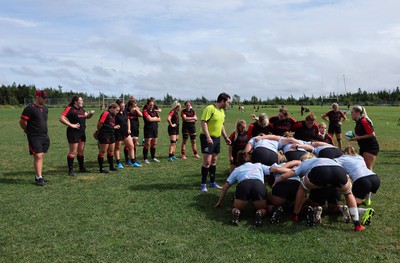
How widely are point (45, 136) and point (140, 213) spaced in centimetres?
368

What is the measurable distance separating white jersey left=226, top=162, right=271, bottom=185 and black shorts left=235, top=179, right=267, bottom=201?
0.37ft

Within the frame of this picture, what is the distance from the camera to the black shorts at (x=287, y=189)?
5.61 metres

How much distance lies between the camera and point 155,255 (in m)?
4.37

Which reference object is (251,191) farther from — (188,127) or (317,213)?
(188,127)

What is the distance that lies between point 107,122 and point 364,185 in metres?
6.34

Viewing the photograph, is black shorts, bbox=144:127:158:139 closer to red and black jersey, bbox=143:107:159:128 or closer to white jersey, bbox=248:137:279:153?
red and black jersey, bbox=143:107:159:128

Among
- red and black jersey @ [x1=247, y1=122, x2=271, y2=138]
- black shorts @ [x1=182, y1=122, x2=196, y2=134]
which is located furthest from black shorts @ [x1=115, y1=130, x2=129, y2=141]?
red and black jersey @ [x1=247, y1=122, x2=271, y2=138]

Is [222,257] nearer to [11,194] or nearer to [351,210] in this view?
[351,210]

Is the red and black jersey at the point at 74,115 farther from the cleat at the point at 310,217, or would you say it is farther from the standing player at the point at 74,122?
the cleat at the point at 310,217

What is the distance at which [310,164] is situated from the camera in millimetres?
5297

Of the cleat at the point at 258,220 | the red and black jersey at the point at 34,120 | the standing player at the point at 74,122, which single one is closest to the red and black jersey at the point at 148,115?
the standing player at the point at 74,122

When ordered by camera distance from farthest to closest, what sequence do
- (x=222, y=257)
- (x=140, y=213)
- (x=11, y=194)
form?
(x=11, y=194) < (x=140, y=213) < (x=222, y=257)

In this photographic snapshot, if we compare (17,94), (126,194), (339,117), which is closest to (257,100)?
(17,94)

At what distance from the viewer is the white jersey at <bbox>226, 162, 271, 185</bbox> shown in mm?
5707
